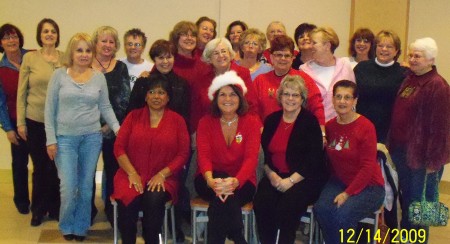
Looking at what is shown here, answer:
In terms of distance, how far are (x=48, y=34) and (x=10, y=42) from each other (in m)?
0.45

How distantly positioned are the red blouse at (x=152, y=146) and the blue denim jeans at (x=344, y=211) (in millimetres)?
A: 970

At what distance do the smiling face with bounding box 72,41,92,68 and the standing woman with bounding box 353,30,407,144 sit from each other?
1957 mm

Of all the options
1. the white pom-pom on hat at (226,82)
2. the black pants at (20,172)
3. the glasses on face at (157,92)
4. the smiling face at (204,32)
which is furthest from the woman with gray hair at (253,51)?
the black pants at (20,172)

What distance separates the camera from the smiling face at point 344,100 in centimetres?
370

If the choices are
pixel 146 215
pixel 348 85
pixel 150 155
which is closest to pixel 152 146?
pixel 150 155

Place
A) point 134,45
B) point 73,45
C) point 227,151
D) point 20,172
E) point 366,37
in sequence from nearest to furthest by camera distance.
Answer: point 227,151, point 73,45, point 134,45, point 366,37, point 20,172

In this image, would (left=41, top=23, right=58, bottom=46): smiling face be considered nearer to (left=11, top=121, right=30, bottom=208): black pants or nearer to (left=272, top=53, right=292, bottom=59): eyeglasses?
(left=11, top=121, right=30, bottom=208): black pants

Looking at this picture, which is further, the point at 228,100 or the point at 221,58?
the point at 221,58

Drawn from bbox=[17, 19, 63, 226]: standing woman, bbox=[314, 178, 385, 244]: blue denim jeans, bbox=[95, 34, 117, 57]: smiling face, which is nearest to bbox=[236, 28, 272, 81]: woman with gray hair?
bbox=[95, 34, 117, 57]: smiling face

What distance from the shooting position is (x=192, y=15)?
6199 millimetres

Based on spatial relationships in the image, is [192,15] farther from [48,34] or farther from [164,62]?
[164,62]

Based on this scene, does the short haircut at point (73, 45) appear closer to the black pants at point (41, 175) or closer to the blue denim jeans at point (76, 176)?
the blue denim jeans at point (76, 176)

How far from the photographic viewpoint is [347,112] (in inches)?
147

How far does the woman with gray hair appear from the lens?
447 centimetres
